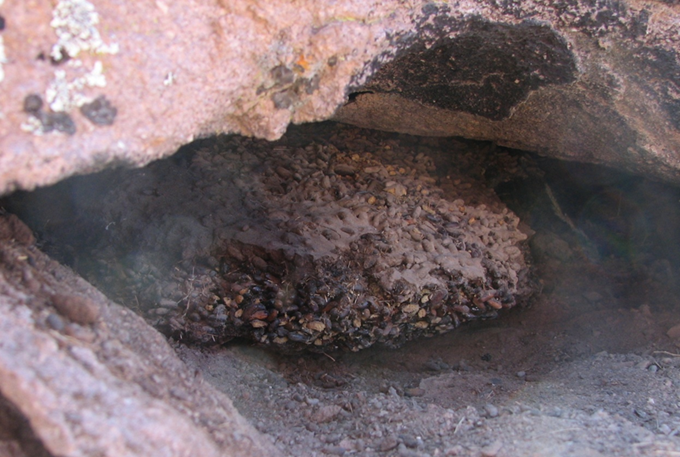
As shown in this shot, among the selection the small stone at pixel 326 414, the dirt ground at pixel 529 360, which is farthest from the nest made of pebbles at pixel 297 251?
the small stone at pixel 326 414

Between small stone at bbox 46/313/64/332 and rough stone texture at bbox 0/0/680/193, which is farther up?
rough stone texture at bbox 0/0/680/193

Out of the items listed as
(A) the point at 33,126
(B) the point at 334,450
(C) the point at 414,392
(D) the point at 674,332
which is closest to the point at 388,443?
(B) the point at 334,450

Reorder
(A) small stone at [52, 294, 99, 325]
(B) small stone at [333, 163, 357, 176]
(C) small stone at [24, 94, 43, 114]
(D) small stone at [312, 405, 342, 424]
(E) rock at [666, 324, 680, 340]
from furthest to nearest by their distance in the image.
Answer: (B) small stone at [333, 163, 357, 176]
(E) rock at [666, 324, 680, 340]
(D) small stone at [312, 405, 342, 424]
(A) small stone at [52, 294, 99, 325]
(C) small stone at [24, 94, 43, 114]

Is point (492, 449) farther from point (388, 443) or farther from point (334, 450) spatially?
point (334, 450)

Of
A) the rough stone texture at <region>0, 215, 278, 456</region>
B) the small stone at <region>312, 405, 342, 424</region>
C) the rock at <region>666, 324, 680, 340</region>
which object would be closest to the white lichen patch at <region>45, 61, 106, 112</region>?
the rough stone texture at <region>0, 215, 278, 456</region>

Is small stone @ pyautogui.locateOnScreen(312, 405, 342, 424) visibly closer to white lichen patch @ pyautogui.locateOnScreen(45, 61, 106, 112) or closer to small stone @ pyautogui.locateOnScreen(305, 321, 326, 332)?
small stone @ pyautogui.locateOnScreen(305, 321, 326, 332)

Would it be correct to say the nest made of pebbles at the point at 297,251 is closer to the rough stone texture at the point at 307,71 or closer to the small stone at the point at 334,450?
the rough stone texture at the point at 307,71

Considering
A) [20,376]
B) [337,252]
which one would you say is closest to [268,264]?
[337,252]
